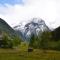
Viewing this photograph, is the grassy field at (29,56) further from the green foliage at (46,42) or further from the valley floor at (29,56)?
the green foliage at (46,42)

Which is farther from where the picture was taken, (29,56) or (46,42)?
(46,42)

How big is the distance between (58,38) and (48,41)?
10.2 metres

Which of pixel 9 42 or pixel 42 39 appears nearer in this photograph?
pixel 9 42

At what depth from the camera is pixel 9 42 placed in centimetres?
14450

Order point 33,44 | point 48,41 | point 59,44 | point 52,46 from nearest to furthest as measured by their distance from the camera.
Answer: point 59,44, point 52,46, point 48,41, point 33,44

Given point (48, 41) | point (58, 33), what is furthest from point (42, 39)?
point (58, 33)

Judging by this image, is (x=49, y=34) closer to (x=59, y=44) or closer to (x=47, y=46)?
(x=47, y=46)

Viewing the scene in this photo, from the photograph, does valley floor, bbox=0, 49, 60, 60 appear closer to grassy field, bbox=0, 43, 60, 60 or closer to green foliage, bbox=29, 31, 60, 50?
grassy field, bbox=0, 43, 60, 60

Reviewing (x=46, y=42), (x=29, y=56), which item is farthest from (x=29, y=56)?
(x=46, y=42)

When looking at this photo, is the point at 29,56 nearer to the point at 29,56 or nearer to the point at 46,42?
the point at 29,56

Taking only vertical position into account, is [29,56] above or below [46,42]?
below

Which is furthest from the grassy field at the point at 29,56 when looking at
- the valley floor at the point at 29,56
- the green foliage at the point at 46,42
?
the green foliage at the point at 46,42

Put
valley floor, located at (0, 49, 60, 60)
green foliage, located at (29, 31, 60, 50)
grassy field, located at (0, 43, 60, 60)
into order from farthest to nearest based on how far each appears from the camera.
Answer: green foliage, located at (29, 31, 60, 50)
grassy field, located at (0, 43, 60, 60)
valley floor, located at (0, 49, 60, 60)

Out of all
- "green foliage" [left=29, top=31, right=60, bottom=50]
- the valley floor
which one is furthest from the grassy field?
"green foliage" [left=29, top=31, right=60, bottom=50]
